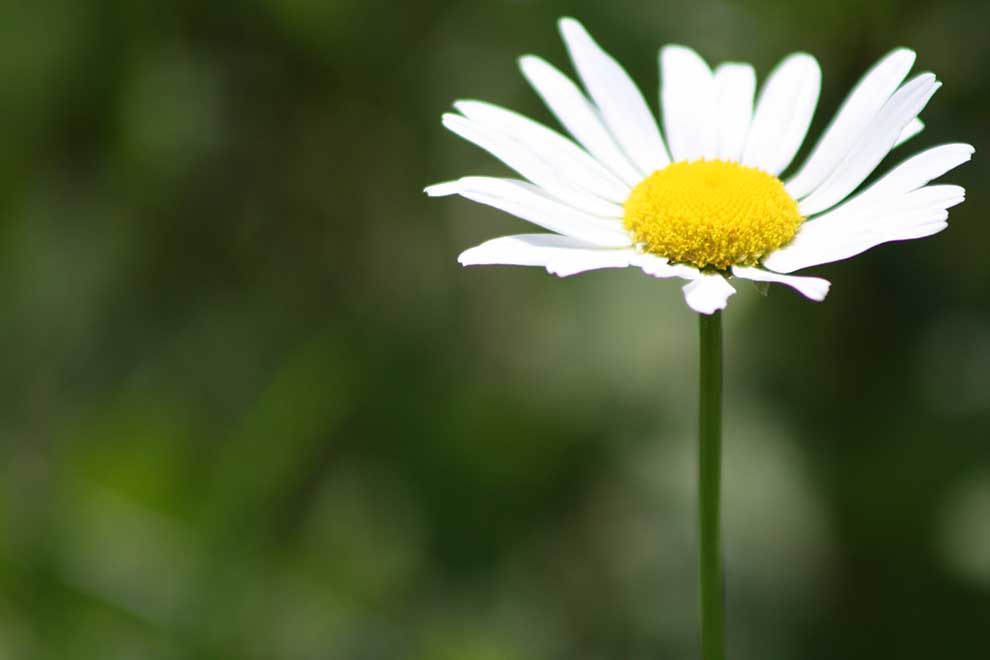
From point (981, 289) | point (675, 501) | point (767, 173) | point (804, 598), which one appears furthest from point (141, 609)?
point (981, 289)

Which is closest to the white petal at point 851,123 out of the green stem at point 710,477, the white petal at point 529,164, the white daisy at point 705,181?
the white daisy at point 705,181

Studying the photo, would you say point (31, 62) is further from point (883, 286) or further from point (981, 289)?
point (981, 289)

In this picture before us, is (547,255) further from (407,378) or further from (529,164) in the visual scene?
(407,378)

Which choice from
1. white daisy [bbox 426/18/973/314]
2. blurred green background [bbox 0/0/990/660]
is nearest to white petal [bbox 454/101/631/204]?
white daisy [bbox 426/18/973/314]

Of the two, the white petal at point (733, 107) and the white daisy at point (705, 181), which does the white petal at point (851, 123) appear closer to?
the white daisy at point (705, 181)

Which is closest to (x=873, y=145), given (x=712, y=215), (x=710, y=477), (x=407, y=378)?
(x=712, y=215)
